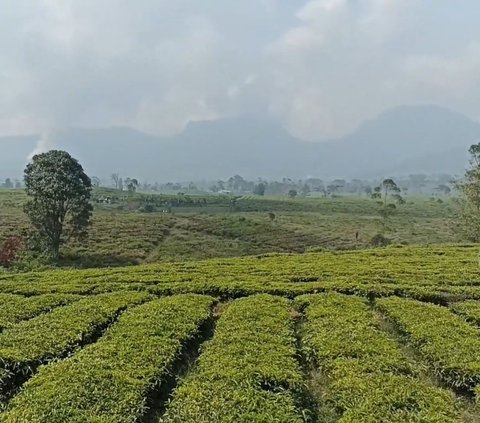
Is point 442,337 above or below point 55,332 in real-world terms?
below

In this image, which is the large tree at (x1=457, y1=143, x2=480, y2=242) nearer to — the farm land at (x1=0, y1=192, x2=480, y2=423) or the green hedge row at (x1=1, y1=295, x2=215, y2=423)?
the farm land at (x1=0, y1=192, x2=480, y2=423)

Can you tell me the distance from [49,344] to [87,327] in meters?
1.45

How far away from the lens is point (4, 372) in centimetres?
982

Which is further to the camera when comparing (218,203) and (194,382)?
(218,203)

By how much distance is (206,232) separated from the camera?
6681 cm

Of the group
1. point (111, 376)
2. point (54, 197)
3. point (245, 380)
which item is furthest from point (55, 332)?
point (54, 197)

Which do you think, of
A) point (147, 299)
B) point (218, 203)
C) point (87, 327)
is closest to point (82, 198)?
point (147, 299)

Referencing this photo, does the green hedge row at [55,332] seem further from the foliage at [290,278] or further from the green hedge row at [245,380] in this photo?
the green hedge row at [245,380]

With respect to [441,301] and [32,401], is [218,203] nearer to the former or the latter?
[441,301]

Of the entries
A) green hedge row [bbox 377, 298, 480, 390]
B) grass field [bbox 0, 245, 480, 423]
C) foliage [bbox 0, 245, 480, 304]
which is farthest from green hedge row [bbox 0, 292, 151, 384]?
green hedge row [bbox 377, 298, 480, 390]

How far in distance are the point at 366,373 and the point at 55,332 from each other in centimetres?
714

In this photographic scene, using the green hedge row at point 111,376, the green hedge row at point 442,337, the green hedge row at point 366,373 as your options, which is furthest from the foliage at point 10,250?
the green hedge row at point 442,337

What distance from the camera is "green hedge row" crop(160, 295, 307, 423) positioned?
8391 mm

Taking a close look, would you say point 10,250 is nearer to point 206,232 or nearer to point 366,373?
point 206,232
